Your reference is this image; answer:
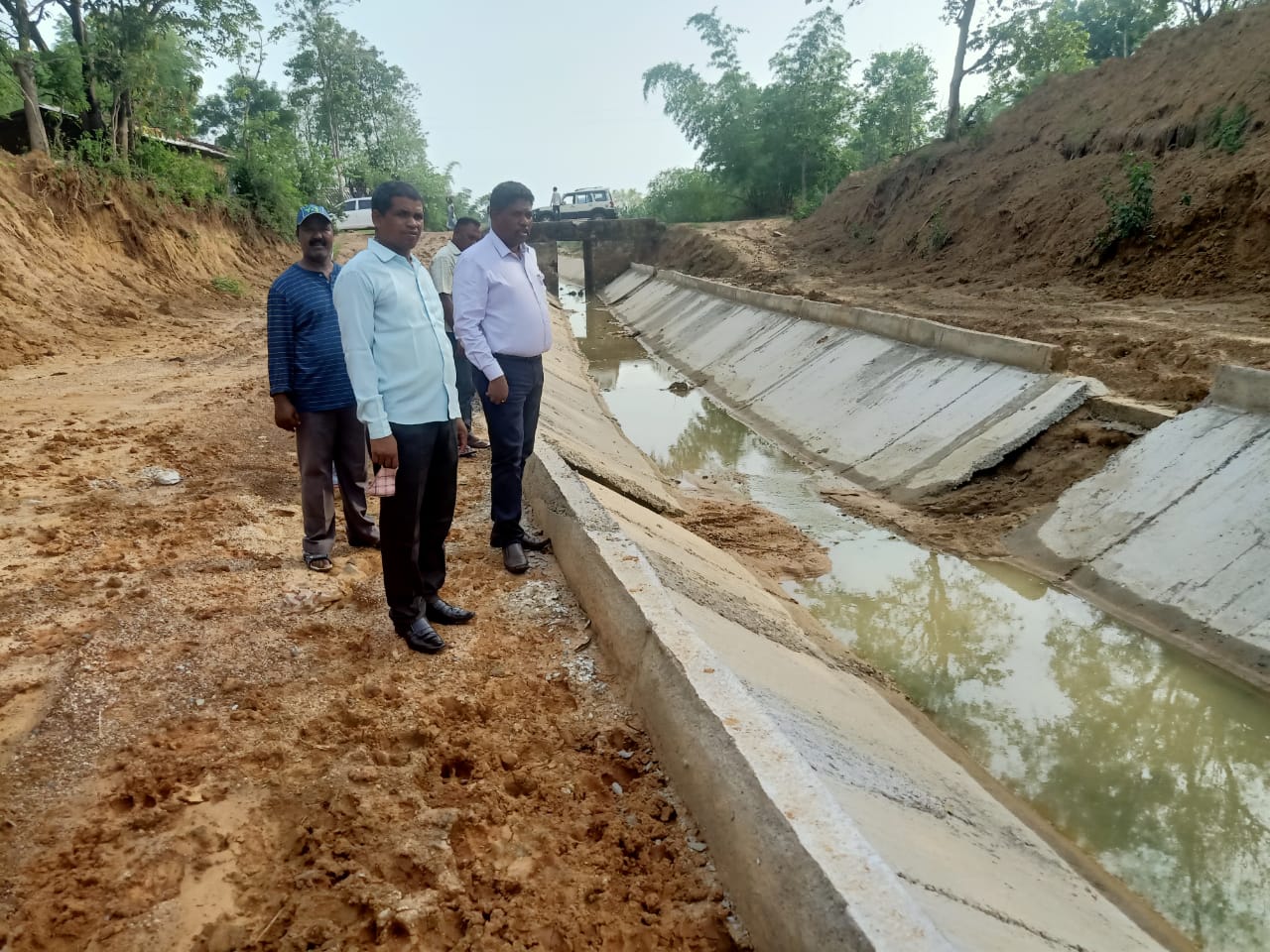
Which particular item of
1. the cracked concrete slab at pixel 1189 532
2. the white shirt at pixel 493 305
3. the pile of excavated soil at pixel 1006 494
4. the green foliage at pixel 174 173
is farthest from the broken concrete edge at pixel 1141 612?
the green foliage at pixel 174 173

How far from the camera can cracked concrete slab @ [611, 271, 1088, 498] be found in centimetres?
698

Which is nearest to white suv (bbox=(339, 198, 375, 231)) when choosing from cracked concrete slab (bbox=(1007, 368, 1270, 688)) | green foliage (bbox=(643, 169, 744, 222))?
green foliage (bbox=(643, 169, 744, 222))

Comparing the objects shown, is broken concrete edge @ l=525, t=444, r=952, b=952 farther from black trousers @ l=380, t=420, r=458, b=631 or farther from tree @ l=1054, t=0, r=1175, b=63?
tree @ l=1054, t=0, r=1175, b=63

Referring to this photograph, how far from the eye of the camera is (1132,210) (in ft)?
34.5

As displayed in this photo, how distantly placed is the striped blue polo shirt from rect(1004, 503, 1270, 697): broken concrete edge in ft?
15.2

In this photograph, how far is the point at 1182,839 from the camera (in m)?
3.21

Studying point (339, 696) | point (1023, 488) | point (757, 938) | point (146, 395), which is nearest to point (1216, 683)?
point (1023, 488)

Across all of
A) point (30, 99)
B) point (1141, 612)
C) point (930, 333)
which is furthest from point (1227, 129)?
point (30, 99)

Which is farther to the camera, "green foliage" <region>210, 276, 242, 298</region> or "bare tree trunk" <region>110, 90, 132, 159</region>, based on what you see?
"bare tree trunk" <region>110, 90, 132, 159</region>

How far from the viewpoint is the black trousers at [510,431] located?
12.6 feet

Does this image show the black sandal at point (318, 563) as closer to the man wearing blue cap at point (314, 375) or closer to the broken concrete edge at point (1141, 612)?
the man wearing blue cap at point (314, 375)

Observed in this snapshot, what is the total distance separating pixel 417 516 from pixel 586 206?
105ft

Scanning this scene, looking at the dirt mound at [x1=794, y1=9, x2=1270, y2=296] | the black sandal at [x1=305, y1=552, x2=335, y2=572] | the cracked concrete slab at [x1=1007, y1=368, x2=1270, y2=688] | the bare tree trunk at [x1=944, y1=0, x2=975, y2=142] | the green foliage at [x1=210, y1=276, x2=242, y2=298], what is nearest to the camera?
the black sandal at [x1=305, y1=552, x2=335, y2=572]

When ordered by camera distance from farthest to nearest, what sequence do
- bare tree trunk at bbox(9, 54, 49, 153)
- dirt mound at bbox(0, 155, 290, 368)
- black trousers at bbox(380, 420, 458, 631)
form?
bare tree trunk at bbox(9, 54, 49, 153) → dirt mound at bbox(0, 155, 290, 368) → black trousers at bbox(380, 420, 458, 631)
